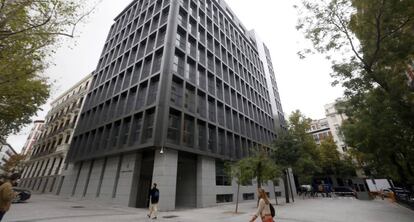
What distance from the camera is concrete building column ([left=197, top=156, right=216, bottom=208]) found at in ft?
57.5

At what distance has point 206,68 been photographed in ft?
76.5

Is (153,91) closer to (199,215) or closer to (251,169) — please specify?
(251,169)

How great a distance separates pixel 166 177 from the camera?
594 inches

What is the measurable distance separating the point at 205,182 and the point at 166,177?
4624mm

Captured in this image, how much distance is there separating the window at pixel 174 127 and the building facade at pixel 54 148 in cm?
2113

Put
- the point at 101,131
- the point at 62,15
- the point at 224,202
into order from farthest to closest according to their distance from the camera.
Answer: the point at 101,131 → the point at 224,202 → the point at 62,15

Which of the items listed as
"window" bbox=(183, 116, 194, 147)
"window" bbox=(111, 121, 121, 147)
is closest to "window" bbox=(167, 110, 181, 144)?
"window" bbox=(183, 116, 194, 147)

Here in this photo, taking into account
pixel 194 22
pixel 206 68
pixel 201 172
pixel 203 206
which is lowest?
pixel 203 206

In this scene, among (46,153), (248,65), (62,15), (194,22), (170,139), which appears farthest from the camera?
(248,65)

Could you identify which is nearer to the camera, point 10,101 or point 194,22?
point 10,101

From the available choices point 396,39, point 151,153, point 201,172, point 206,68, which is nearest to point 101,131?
point 151,153

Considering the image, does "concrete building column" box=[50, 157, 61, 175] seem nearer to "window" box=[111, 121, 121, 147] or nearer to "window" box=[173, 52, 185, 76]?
"window" box=[111, 121, 121, 147]

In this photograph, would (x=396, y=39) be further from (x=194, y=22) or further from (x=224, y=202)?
(x=194, y=22)

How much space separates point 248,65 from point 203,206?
87.0ft
